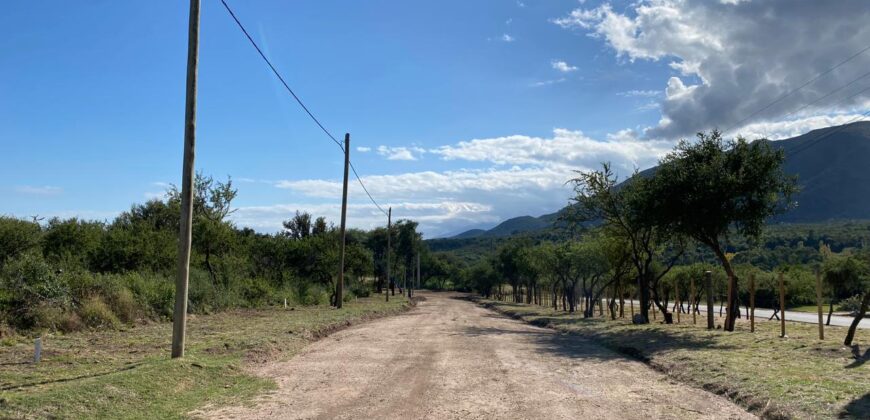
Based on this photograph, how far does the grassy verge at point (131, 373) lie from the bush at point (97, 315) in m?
0.63

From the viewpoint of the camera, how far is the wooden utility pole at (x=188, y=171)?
11414 mm

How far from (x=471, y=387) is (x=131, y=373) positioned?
568 cm

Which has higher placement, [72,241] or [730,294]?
[72,241]

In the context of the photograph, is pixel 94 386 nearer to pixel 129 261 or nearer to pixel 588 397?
pixel 588 397

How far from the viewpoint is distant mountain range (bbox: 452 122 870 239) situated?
488ft

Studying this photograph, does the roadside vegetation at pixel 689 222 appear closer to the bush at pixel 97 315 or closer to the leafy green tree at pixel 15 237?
the bush at pixel 97 315

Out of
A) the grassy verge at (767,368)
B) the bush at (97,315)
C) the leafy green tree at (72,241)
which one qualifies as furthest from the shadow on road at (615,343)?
the leafy green tree at (72,241)

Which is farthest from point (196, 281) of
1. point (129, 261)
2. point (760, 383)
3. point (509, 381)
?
point (760, 383)

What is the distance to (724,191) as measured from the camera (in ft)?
63.6

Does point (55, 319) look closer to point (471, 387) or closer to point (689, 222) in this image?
point (471, 387)

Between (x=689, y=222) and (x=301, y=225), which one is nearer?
(x=689, y=222)

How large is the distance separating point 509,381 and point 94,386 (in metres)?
6.67

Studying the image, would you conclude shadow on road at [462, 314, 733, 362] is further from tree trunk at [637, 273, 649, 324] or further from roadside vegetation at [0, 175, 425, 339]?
roadside vegetation at [0, 175, 425, 339]

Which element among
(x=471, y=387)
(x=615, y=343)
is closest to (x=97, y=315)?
(x=471, y=387)
